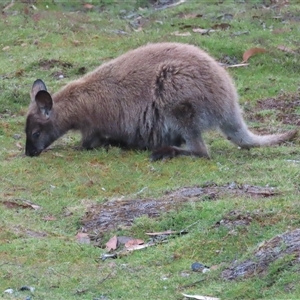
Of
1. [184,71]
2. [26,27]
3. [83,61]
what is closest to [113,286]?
[184,71]

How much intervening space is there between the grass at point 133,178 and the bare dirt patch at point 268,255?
0.07m

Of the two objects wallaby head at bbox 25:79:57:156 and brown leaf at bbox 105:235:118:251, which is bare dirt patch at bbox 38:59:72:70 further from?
brown leaf at bbox 105:235:118:251

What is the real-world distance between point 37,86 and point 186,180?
241 centimetres

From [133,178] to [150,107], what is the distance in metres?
1.03

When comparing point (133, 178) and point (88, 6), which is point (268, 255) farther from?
point (88, 6)

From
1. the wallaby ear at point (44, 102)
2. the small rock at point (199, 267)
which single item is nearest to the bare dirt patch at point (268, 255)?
the small rock at point (199, 267)

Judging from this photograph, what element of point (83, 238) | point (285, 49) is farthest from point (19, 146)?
point (285, 49)

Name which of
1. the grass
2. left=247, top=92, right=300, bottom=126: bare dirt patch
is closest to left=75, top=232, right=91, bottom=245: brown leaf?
the grass

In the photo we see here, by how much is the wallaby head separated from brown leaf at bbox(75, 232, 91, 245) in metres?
2.68

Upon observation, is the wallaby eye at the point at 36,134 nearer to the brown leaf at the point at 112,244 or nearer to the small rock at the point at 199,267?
the brown leaf at the point at 112,244

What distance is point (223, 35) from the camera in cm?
1508

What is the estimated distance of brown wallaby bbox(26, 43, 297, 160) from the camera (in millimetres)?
9586

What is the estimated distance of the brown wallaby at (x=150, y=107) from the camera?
9586 mm

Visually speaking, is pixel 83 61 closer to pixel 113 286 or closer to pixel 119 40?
pixel 119 40
